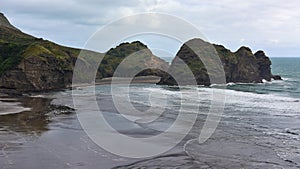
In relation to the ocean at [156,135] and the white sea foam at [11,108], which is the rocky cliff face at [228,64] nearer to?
the ocean at [156,135]

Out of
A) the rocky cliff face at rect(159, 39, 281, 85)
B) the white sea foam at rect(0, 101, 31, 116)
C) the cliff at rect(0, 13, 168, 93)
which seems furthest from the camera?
the rocky cliff face at rect(159, 39, 281, 85)

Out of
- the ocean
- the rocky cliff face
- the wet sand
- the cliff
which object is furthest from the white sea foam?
the rocky cliff face

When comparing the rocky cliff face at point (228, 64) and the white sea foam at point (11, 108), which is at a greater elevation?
the rocky cliff face at point (228, 64)

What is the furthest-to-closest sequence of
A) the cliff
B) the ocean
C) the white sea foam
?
the cliff
the white sea foam
the ocean

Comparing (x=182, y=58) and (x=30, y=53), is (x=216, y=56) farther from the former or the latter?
(x=30, y=53)

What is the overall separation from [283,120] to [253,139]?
10715mm

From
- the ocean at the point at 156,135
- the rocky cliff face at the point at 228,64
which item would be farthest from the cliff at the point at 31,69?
the rocky cliff face at the point at 228,64

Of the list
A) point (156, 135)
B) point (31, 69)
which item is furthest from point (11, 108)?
point (31, 69)

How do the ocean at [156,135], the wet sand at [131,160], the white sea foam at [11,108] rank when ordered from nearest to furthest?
the wet sand at [131,160] < the ocean at [156,135] < the white sea foam at [11,108]

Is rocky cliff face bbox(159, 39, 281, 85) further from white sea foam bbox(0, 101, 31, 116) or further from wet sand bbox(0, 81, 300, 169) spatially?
wet sand bbox(0, 81, 300, 169)

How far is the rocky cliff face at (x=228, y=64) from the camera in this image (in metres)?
94.1

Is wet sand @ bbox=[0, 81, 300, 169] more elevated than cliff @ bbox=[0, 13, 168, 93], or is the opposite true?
cliff @ bbox=[0, 13, 168, 93]

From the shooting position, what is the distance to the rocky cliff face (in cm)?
9406

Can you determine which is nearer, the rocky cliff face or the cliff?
the cliff
